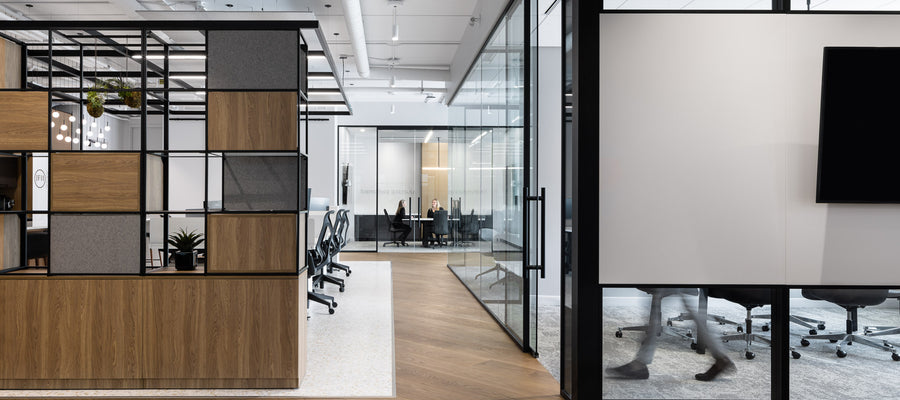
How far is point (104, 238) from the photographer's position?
3232mm

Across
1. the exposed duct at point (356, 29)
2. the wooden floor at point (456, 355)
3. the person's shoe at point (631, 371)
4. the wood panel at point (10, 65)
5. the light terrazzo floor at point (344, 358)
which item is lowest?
the wooden floor at point (456, 355)

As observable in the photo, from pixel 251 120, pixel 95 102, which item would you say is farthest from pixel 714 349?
pixel 95 102

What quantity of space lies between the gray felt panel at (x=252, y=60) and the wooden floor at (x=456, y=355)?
2043 mm

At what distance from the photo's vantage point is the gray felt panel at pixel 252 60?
10.6 feet

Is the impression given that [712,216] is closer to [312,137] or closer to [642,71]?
[642,71]

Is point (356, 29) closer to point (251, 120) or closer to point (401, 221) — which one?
point (251, 120)

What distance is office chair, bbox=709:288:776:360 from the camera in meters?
2.83

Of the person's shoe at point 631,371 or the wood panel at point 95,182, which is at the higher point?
the wood panel at point 95,182

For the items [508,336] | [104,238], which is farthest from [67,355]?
[508,336]

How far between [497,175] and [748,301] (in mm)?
2759

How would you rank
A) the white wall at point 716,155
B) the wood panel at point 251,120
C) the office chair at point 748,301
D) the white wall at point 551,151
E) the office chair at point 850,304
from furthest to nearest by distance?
the white wall at point 551,151 < the wood panel at point 251,120 < the office chair at point 850,304 < the office chair at point 748,301 < the white wall at point 716,155

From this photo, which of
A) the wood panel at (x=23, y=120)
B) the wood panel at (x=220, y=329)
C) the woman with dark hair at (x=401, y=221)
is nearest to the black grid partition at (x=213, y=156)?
the wood panel at (x=23, y=120)

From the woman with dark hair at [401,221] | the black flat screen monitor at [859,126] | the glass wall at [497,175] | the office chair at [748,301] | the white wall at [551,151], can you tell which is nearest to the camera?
the black flat screen monitor at [859,126]

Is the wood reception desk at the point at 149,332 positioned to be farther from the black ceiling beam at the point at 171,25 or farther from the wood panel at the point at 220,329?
the black ceiling beam at the point at 171,25
